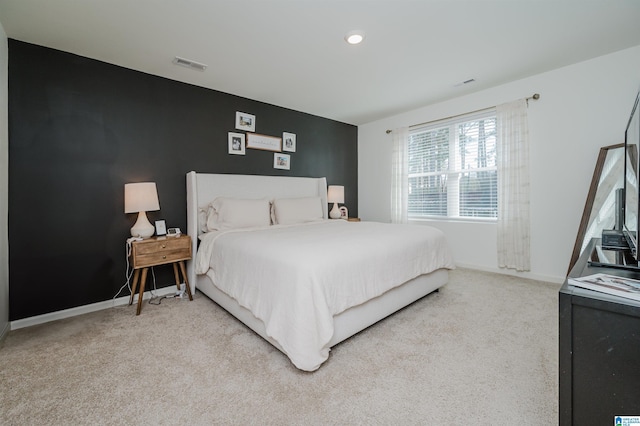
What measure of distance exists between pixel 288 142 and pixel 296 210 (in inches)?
46.0

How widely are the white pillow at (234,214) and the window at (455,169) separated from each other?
2.60 metres

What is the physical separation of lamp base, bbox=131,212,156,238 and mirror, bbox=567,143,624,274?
4.23m

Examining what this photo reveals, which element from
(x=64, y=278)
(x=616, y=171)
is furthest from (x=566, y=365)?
(x=64, y=278)

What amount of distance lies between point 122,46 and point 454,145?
4.12m

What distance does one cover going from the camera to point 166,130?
10.2ft

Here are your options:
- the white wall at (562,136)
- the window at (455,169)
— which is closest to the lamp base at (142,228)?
the window at (455,169)

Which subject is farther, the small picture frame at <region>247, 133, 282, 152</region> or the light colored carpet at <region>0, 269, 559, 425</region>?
the small picture frame at <region>247, 133, 282, 152</region>

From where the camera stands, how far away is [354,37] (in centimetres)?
235

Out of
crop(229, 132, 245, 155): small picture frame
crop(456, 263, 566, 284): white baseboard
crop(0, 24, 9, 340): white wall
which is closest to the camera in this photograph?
crop(0, 24, 9, 340): white wall

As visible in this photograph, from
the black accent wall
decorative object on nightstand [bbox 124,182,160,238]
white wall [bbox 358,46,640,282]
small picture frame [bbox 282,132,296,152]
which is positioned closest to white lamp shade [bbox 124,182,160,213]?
decorative object on nightstand [bbox 124,182,160,238]

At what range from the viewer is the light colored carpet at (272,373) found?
1.35 meters

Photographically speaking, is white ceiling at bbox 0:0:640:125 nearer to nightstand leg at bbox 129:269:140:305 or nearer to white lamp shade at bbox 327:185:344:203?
white lamp shade at bbox 327:185:344:203

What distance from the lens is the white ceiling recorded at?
2.00 metres

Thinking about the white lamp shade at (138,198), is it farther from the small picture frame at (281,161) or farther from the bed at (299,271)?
the small picture frame at (281,161)
